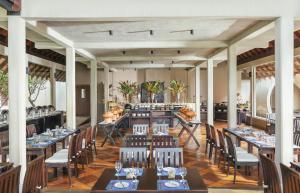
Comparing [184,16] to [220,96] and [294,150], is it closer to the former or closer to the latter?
[294,150]

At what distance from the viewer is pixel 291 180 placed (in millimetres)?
2840

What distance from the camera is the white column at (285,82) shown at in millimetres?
4441

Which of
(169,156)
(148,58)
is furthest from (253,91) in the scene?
(169,156)

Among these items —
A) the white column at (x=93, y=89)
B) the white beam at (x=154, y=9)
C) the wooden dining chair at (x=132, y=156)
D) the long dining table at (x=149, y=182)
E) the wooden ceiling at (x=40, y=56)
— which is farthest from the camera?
the white column at (x=93, y=89)

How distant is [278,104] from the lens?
456 cm

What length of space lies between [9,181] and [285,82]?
3784mm

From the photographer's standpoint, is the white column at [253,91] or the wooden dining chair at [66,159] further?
the white column at [253,91]

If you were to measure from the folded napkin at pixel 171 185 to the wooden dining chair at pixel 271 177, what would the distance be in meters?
0.94

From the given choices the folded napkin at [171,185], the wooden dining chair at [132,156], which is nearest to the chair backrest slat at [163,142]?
the wooden dining chair at [132,156]

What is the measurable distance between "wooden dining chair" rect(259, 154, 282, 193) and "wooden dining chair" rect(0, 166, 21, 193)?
255cm

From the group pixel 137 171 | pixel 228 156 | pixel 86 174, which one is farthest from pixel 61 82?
pixel 137 171

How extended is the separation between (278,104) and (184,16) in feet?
6.27

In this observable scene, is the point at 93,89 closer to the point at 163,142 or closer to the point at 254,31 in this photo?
the point at 254,31

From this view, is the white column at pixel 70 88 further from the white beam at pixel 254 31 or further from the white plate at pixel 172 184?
the white plate at pixel 172 184
